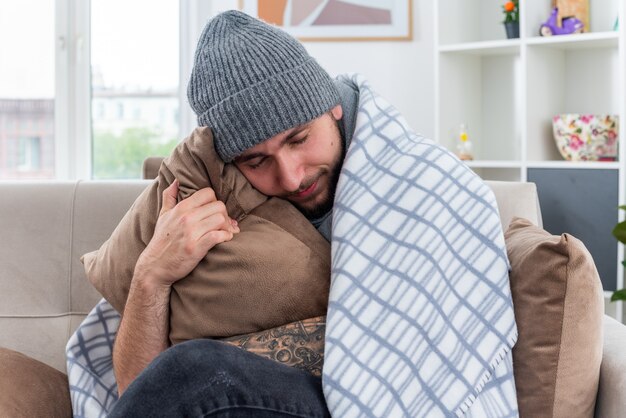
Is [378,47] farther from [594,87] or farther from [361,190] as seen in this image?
[361,190]

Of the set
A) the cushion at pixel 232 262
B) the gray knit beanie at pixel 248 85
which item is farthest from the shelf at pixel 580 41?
the cushion at pixel 232 262

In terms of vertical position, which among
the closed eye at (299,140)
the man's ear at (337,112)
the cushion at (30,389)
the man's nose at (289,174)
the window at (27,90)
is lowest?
the cushion at (30,389)

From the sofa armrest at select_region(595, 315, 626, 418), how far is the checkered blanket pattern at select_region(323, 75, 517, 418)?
14cm

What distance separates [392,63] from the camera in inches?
138

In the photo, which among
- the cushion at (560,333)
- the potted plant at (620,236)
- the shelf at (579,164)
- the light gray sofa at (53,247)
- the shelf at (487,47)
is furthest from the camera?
the shelf at (487,47)

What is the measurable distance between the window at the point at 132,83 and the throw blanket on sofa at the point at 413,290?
220 centimetres

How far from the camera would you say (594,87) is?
3.20m

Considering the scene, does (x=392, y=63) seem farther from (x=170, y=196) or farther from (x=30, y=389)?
(x=30, y=389)

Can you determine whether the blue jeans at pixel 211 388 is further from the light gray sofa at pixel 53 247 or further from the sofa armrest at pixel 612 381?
the light gray sofa at pixel 53 247

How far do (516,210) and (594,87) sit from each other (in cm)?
152

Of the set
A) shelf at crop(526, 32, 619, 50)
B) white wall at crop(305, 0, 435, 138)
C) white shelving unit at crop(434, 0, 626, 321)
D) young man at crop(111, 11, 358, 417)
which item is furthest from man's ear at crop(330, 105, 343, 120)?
white wall at crop(305, 0, 435, 138)

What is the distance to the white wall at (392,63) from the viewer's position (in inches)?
138

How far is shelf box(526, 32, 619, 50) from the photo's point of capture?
2908mm

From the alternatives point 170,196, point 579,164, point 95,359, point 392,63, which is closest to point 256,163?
point 170,196
